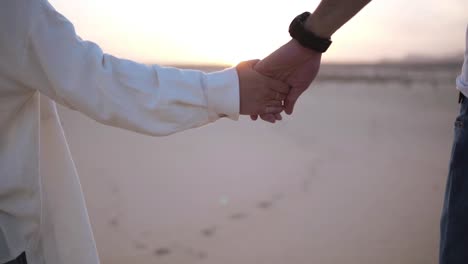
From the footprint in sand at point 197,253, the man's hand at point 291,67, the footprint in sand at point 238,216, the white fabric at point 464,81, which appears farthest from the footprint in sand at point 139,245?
the white fabric at point 464,81

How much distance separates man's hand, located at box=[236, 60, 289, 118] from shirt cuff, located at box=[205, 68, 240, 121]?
4.1 inches

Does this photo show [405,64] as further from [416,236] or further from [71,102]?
[71,102]

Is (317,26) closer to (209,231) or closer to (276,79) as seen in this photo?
(276,79)

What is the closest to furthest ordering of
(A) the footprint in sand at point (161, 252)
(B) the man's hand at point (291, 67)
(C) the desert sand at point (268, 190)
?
(B) the man's hand at point (291, 67)
(A) the footprint in sand at point (161, 252)
(C) the desert sand at point (268, 190)

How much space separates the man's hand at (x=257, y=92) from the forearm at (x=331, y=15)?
0.83 feet

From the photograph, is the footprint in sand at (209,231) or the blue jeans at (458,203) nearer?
the blue jeans at (458,203)

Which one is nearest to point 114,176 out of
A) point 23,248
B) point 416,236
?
point 416,236

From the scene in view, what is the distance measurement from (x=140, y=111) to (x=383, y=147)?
Result: 5.85m

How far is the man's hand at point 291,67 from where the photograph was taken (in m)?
1.75

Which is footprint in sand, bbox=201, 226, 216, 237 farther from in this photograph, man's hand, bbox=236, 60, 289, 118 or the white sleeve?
the white sleeve

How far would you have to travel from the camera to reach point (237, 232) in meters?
3.69

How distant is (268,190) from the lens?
15.3ft

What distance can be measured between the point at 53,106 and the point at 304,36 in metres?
0.95

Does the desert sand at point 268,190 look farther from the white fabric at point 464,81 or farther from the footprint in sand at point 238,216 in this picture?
the white fabric at point 464,81
